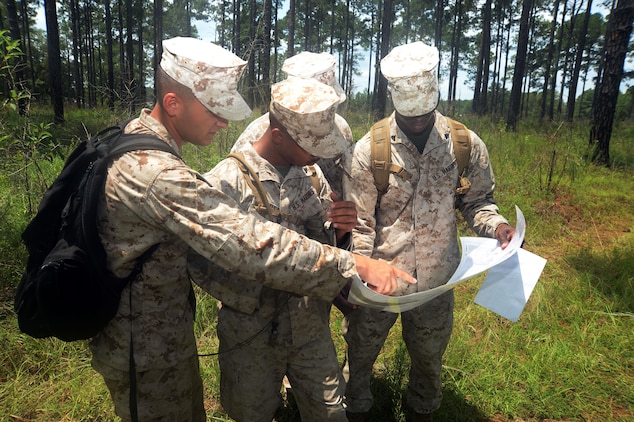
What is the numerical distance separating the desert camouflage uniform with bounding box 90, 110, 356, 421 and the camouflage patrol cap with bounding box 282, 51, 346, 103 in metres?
1.57

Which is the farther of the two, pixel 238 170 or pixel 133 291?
pixel 238 170

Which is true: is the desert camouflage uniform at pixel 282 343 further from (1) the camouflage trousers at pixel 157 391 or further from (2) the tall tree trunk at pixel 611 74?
(2) the tall tree trunk at pixel 611 74

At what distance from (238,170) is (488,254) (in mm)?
1084

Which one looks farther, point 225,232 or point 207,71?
point 207,71

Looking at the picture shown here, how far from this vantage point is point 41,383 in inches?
102

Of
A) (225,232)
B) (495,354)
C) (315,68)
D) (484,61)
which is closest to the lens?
(225,232)

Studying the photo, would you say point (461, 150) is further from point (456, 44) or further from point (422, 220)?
point (456, 44)

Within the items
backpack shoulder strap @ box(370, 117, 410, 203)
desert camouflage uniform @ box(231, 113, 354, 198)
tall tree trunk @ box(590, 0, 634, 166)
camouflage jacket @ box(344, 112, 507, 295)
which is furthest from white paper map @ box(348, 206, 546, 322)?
tall tree trunk @ box(590, 0, 634, 166)

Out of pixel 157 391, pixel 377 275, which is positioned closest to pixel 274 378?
pixel 157 391

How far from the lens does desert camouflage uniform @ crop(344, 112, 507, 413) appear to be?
2.07m

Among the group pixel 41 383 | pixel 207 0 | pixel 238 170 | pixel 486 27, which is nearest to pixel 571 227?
pixel 238 170

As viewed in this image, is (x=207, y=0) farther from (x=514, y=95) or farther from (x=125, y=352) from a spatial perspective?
(x=125, y=352)

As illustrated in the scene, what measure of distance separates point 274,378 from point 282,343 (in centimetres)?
20

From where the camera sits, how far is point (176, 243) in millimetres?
1355
